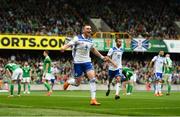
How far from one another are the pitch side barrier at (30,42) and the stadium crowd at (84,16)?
0.94 meters

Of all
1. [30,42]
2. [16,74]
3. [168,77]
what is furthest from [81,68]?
[30,42]

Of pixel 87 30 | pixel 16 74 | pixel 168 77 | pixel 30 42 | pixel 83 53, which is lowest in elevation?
pixel 168 77

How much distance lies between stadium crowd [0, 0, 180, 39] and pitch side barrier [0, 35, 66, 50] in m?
0.94

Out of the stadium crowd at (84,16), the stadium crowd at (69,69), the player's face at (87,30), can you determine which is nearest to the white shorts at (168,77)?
the player's face at (87,30)

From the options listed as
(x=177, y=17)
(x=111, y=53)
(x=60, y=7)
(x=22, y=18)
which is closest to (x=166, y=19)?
(x=177, y=17)

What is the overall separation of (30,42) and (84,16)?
9.58 meters

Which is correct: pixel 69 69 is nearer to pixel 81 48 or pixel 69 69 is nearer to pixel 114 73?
pixel 114 73

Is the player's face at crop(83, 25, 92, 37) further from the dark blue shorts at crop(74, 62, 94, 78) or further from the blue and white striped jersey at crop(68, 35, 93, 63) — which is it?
the dark blue shorts at crop(74, 62, 94, 78)

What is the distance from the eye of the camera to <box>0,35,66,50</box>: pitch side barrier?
55.2 m

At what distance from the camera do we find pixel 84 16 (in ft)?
210

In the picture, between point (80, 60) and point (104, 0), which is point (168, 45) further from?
point (80, 60)

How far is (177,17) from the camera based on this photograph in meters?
69.6

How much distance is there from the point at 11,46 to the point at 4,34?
1.26 m

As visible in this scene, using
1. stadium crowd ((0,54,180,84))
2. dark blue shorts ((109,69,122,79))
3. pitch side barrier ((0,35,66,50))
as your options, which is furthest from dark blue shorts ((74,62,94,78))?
pitch side barrier ((0,35,66,50))
